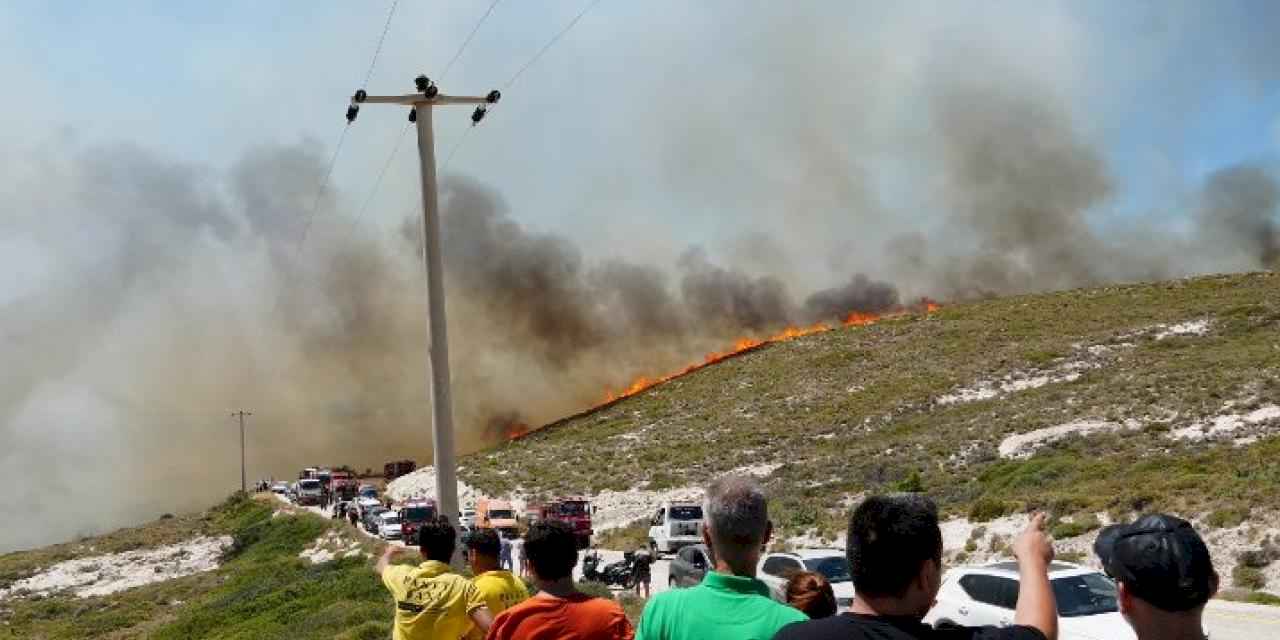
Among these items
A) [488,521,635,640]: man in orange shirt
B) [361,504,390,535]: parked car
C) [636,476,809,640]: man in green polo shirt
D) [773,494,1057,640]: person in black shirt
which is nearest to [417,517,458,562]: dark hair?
[488,521,635,640]: man in orange shirt

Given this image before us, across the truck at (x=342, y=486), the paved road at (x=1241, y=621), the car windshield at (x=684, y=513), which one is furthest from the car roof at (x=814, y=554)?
the truck at (x=342, y=486)

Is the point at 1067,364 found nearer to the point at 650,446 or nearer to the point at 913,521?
the point at 650,446

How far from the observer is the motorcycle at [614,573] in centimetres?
2895

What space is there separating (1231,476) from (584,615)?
1200 inches

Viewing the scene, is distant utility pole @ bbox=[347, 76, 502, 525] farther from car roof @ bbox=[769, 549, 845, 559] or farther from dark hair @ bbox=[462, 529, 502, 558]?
dark hair @ bbox=[462, 529, 502, 558]

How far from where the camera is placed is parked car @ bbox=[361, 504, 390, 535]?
54.3m

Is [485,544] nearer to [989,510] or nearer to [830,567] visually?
[830,567]

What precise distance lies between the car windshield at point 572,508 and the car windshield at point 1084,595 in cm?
2985

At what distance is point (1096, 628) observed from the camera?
1418 centimetres

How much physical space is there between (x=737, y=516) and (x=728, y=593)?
0.28 metres

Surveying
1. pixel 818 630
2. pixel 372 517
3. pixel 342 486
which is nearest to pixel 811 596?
pixel 818 630

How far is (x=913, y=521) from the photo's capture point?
380 cm

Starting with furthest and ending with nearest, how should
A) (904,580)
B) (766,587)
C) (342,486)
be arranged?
(342,486), (766,587), (904,580)

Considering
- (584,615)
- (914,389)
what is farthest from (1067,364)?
(584,615)
